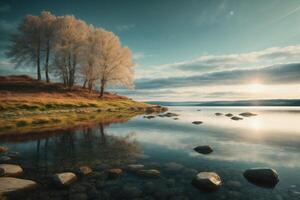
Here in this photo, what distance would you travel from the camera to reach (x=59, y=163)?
1041 cm

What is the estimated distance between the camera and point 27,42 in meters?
53.3

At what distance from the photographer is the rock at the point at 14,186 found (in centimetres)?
674

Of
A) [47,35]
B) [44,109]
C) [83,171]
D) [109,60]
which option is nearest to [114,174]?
[83,171]

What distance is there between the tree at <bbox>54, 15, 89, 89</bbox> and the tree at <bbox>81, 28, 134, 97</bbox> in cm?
347

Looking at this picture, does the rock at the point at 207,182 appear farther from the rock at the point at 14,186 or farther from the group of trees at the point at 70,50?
the group of trees at the point at 70,50

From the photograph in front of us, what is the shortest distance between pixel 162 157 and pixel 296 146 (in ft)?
37.5

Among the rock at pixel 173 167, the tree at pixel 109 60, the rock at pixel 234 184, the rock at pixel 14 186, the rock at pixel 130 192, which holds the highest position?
the tree at pixel 109 60

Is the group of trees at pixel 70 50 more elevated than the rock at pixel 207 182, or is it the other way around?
the group of trees at pixel 70 50

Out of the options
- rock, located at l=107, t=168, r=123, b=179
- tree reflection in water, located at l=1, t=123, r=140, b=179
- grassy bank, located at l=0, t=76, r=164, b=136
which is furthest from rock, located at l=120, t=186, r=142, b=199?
grassy bank, located at l=0, t=76, r=164, b=136

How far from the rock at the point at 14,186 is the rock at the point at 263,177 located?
878 centimetres

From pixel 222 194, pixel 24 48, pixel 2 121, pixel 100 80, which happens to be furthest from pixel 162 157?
pixel 24 48

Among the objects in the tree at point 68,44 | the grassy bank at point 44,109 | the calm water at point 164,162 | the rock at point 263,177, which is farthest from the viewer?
the tree at point 68,44

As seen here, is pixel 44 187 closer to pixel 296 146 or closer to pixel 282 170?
pixel 282 170

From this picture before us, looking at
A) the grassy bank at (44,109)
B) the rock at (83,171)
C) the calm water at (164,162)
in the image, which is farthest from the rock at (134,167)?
the grassy bank at (44,109)
